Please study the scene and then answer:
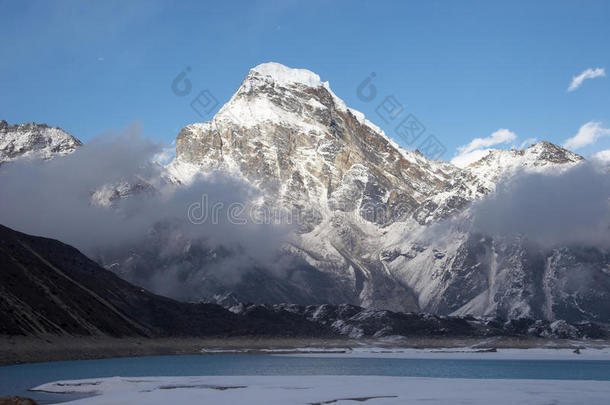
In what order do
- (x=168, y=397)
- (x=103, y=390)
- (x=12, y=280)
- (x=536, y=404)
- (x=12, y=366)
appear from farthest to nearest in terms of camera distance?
(x=12, y=280) < (x=12, y=366) < (x=103, y=390) < (x=168, y=397) < (x=536, y=404)

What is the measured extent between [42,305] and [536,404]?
15223 cm

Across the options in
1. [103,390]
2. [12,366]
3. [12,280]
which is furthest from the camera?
[12,280]

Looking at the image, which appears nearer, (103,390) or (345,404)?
(345,404)

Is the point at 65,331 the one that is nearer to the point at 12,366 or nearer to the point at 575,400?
the point at 12,366

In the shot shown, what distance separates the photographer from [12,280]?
19100cm

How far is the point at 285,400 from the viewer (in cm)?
7731

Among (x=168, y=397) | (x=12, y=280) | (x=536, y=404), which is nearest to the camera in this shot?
(x=536, y=404)

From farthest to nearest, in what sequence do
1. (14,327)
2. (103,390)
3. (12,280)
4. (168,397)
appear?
(12,280) < (14,327) < (103,390) < (168,397)

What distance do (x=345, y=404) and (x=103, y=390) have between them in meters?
37.9

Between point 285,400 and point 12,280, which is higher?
point 12,280

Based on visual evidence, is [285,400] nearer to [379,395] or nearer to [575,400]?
[379,395]

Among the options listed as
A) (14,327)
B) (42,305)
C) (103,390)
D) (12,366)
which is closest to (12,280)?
(42,305)

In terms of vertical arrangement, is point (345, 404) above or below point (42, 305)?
below

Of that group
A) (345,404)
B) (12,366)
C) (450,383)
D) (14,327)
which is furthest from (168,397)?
(14,327)
